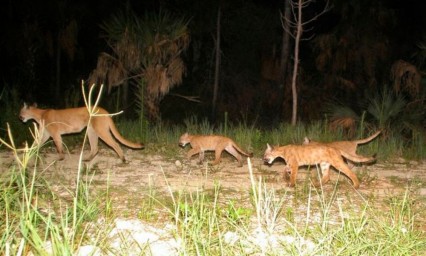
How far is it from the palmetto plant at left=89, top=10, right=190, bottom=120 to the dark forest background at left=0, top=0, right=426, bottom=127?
1886 millimetres

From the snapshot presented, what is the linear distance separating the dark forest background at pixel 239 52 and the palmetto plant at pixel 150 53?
1.89 meters

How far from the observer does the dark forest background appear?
1758 centimetres

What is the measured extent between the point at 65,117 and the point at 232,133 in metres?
3.91

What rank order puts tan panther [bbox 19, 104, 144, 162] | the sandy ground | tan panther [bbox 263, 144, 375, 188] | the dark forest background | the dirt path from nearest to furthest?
the sandy ground
the dirt path
tan panther [bbox 263, 144, 375, 188]
tan panther [bbox 19, 104, 144, 162]
the dark forest background

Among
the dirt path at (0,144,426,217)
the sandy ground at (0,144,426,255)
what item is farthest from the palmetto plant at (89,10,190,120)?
the dirt path at (0,144,426,217)

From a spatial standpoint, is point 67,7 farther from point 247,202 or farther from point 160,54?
point 247,202

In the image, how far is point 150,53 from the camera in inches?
507

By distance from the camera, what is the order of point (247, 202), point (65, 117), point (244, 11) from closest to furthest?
1. point (247, 202)
2. point (65, 117)
3. point (244, 11)

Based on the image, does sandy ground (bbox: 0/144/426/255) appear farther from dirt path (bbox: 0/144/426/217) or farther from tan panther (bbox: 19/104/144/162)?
tan panther (bbox: 19/104/144/162)

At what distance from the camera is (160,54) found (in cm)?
1293

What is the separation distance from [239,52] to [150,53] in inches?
437

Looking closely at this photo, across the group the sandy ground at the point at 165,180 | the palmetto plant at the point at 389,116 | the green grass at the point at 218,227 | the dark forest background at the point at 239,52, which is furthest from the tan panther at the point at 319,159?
the dark forest background at the point at 239,52

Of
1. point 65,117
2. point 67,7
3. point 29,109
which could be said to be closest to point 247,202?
point 65,117

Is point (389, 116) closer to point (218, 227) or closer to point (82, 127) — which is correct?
point (82, 127)
